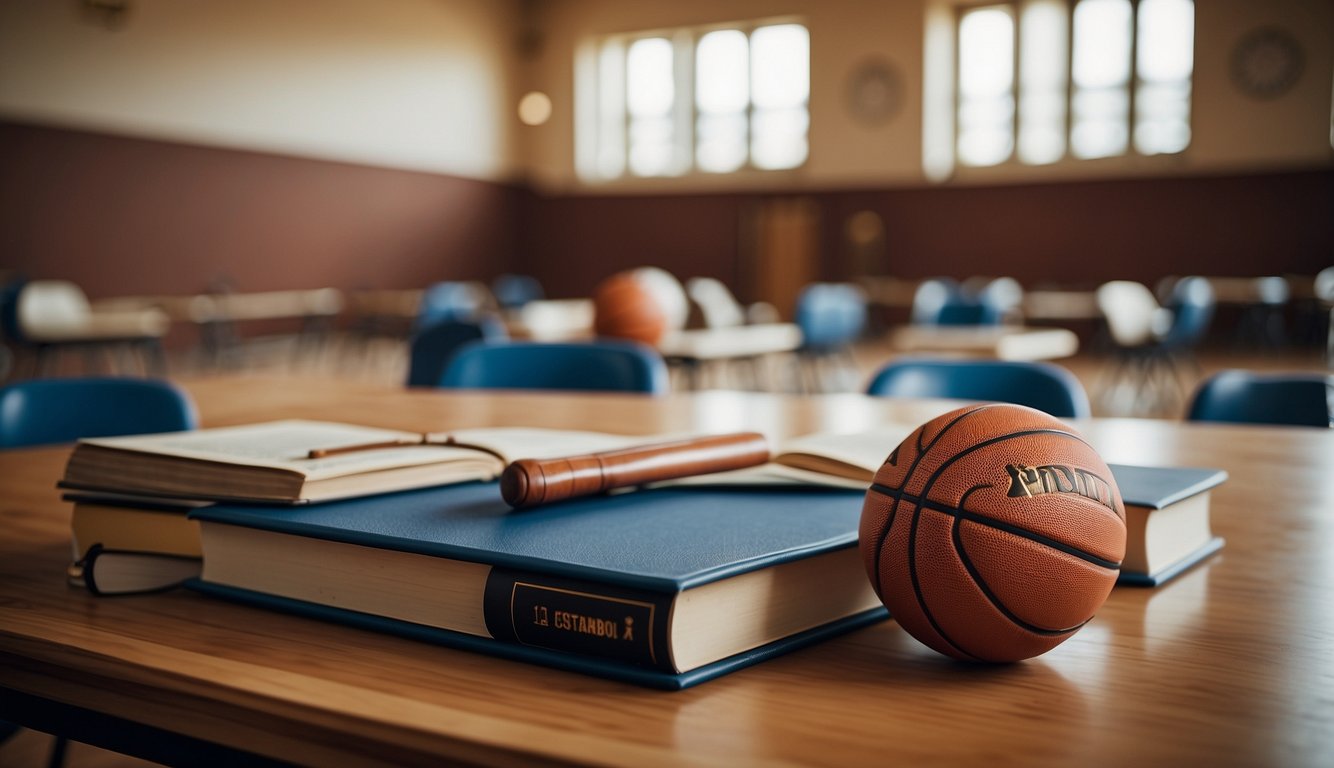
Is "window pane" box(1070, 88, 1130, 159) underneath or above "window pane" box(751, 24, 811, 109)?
underneath

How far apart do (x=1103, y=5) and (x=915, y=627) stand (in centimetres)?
1328

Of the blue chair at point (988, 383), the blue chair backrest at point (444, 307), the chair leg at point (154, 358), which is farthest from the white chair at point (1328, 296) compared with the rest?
the chair leg at point (154, 358)

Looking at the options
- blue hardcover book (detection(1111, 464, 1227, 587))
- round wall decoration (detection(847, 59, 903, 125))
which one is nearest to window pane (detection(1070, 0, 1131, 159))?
round wall decoration (detection(847, 59, 903, 125))

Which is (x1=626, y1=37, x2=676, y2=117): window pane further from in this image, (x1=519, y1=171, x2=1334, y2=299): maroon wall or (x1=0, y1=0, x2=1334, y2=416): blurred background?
(x1=519, y1=171, x2=1334, y2=299): maroon wall

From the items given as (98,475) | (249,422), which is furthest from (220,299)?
(98,475)

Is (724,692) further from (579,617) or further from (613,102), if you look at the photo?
(613,102)

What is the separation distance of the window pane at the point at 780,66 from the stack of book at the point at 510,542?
1358 cm

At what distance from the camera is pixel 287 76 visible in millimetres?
11750

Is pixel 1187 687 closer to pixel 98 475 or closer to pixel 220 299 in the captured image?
pixel 98 475

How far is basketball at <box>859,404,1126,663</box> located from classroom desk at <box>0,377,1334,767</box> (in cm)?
3

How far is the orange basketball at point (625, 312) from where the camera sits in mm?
3826

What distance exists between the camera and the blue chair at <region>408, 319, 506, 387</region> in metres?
3.61

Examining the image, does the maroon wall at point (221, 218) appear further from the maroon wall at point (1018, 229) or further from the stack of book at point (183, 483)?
the stack of book at point (183, 483)

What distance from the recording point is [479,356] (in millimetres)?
2416
